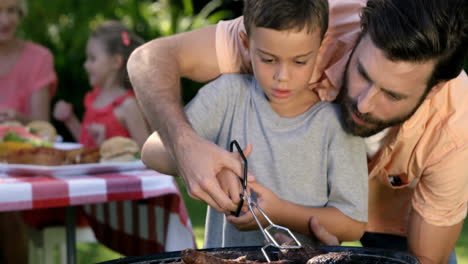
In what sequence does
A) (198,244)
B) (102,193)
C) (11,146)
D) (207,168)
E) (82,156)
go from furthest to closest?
(198,244) < (11,146) < (82,156) < (102,193) < (207,168)

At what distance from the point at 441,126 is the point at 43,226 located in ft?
7.18

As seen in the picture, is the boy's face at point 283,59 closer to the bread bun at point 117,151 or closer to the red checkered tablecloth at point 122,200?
the red checkered tablecloth at point 122,200

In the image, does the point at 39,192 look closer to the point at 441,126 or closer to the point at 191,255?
the point at 191,255

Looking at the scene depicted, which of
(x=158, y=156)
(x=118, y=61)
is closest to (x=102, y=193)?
(x=158, y=156)

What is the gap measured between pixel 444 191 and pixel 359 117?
450 mm

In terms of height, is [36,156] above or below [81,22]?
above

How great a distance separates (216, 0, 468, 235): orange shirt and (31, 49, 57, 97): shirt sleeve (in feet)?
8.36

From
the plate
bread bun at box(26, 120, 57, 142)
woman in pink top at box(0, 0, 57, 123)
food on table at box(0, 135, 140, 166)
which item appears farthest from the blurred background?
the plate

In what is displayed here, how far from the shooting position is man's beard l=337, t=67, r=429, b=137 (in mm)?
2021

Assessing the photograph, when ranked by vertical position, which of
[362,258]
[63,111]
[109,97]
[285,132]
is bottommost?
[63,111]

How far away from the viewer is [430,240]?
7.45 ft

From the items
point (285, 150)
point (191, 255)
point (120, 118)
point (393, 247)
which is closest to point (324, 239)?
point (285, 150)

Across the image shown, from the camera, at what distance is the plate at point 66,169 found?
103 inches

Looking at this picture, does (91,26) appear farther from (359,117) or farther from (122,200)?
(359,117)
